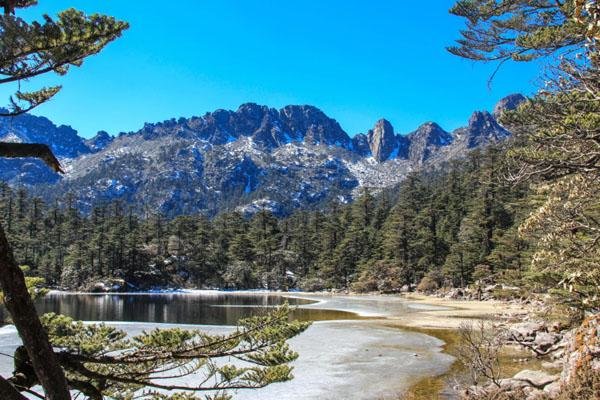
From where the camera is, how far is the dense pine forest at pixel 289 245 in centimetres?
5866

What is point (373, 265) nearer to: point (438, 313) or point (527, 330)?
point (438, 313)

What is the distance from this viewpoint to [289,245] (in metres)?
88.0

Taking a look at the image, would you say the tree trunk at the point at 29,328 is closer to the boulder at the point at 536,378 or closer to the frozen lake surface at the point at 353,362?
the frozen lake surface at the point at 353,362

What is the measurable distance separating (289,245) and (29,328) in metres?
84.4

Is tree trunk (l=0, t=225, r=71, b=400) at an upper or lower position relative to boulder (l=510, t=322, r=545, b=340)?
upper

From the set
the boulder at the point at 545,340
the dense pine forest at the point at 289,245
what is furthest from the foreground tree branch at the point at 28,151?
the dense pine forest at the point at 289,245

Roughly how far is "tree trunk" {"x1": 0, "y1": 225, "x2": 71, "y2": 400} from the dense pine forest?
1995 inches

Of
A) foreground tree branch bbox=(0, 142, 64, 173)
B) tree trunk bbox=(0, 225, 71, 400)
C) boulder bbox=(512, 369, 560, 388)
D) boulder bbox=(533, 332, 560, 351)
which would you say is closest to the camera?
tree trunk bbox=(0, 225, 71, 400)

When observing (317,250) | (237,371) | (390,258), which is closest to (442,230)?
(390,258)

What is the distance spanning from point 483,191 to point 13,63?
57151mm

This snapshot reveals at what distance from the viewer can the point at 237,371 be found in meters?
6.13

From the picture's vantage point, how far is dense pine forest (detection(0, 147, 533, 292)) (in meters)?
58.7

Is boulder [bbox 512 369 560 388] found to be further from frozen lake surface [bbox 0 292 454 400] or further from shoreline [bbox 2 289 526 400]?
frozen lake surface [bbox 0 292 454 400]

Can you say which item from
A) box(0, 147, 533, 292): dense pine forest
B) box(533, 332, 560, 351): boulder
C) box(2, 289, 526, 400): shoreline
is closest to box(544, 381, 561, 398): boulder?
box(2, 289, 526, 400): shoreline
